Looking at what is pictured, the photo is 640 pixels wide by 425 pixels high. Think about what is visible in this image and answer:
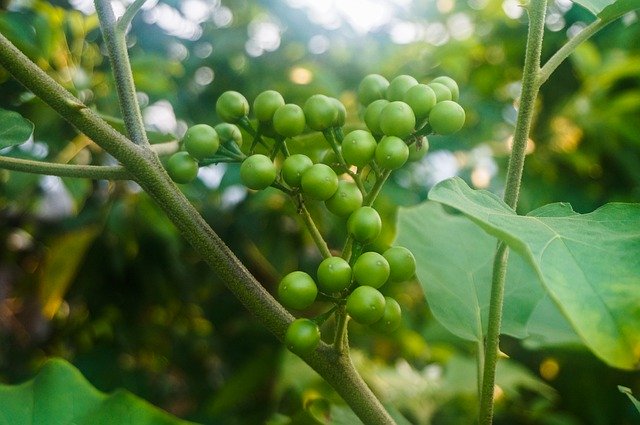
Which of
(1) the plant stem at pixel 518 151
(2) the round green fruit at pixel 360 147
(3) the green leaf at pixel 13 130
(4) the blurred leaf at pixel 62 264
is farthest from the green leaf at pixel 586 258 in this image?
(4) the blurred leaf at pixel 62 264

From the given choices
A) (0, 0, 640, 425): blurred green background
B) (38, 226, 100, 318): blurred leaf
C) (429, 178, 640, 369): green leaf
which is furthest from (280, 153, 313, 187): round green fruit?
(38, 226, 100, 318): blurred leaf

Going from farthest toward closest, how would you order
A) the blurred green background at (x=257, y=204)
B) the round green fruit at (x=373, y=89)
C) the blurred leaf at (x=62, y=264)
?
the blurred leaf at (x=62, y=264) < the blurred green background at (x=257, y=204) < the round green fruit at (x=373, y=89)

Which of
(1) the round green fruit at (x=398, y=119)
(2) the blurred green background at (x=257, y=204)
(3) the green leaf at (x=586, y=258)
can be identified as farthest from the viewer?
(2) the blurred green background at (x=257, y=204)

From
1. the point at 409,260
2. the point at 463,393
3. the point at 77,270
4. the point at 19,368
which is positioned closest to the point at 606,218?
the point at 409,260

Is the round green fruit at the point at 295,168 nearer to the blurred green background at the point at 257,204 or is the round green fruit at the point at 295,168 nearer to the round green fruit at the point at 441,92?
the round green fruit at the point at 441,92

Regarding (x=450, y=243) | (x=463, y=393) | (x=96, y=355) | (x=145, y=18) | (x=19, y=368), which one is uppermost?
(x=450, y=243)

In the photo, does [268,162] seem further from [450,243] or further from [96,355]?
[96,355]
